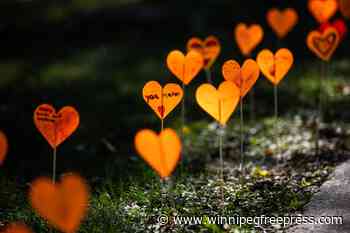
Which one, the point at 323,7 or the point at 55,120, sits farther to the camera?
the point at 323,7

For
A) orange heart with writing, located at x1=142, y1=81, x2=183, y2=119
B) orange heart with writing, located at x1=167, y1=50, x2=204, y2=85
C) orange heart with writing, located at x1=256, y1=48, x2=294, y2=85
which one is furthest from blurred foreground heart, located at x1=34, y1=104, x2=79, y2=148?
orange heart with writing, located at x1=256, y1=48, x2=294, y2=85

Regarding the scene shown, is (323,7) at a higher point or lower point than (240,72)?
higher

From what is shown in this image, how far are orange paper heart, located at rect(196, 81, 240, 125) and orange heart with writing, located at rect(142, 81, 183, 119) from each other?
142 millimetres

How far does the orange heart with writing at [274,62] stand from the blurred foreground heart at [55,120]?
59.5 inches

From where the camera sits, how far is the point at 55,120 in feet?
10.3

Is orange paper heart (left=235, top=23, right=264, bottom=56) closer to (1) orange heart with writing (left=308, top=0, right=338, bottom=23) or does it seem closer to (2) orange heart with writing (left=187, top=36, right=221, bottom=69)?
(2) orange heart with writing (left=187, top=36, right=221, bottom=69)

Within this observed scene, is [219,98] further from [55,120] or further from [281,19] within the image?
[281,19]

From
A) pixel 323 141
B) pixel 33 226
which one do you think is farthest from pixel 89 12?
pixel 33 226

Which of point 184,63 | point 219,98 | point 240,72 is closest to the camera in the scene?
point 219,98

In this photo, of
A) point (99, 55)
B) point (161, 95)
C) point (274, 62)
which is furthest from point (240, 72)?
point (99, 55)

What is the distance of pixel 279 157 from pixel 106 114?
222 cm

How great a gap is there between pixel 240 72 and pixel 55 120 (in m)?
1.28

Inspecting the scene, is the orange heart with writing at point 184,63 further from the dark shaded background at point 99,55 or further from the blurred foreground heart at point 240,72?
the dark shaded background at point 99,55

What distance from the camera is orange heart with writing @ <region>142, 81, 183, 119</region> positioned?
129 inches
